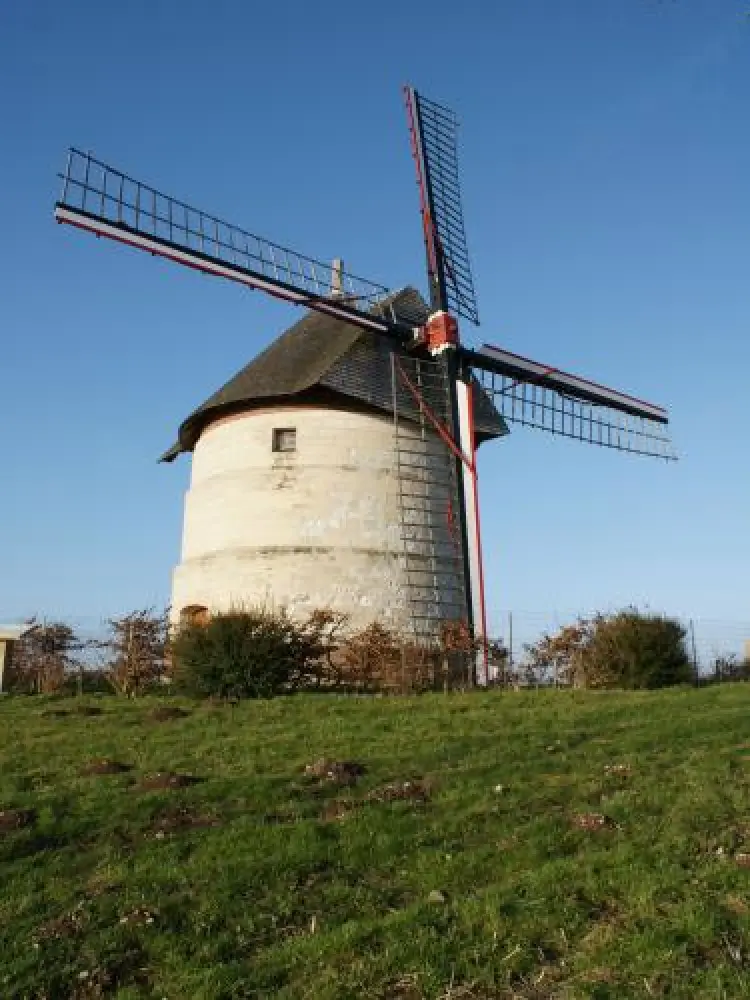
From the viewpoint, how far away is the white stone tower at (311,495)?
2055 centimetres

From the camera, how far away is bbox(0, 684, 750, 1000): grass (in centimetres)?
517

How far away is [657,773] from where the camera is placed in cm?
907

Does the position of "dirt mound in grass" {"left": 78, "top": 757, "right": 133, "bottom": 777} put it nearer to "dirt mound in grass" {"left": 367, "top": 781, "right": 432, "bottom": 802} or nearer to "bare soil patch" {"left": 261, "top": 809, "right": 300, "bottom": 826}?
"bare soil patch" {"left": 261, "top": 809, "right": 300, "bottom": 826}

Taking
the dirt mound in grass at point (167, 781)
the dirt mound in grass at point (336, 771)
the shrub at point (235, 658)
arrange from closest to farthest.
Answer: the dirt mound in grass at point (167, 781) → the dirt mound in grass at point (336, 771) → the shrub at point (235, 658)

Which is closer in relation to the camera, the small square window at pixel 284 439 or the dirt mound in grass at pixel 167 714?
the dirt mound in grass at pixel 167 714

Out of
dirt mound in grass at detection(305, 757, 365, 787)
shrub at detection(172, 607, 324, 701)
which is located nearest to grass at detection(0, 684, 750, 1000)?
dirt mound in grass at detection(305, 757, 365, 787)

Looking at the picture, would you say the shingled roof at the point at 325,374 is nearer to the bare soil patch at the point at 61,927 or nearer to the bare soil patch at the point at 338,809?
the bare soil patch at the point at 338,809

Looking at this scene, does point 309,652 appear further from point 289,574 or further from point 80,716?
point 80,716

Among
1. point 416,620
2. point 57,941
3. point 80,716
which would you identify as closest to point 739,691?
point 416,620

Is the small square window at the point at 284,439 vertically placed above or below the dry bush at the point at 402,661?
above

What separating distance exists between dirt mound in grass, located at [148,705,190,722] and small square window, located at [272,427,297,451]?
351 inches

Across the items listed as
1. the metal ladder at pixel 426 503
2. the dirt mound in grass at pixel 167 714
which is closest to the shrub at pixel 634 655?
the metal ladder at pixel 426 503

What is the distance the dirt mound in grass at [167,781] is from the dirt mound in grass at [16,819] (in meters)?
1.11

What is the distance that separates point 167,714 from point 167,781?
4741 millimetres
